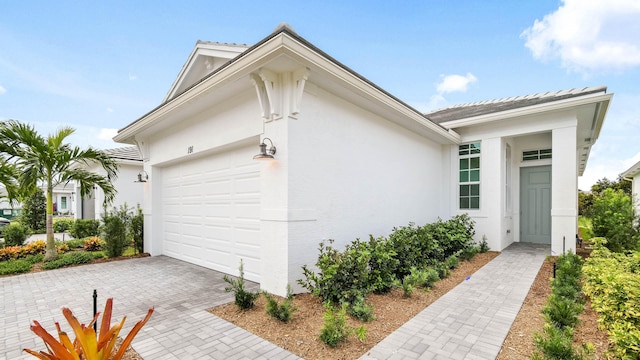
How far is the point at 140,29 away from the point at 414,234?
9.17 meters

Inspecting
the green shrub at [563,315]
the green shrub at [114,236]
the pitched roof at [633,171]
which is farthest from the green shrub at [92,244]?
the pitched roof at [633,171]

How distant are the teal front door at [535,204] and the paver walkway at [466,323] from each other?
4.23 meters

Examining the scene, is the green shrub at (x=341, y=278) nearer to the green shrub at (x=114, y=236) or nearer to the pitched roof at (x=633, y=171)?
the green shrub at (x=114, y=236)

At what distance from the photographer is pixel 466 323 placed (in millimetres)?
3646

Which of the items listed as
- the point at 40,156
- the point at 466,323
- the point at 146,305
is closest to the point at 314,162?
the point at 466,323

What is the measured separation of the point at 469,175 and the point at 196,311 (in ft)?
27.1

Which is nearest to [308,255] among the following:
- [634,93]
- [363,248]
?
[363,248]

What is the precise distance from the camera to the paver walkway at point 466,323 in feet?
9.68

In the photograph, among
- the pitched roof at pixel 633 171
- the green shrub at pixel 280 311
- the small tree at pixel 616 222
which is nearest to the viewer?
the green shrub at pixel 280 311

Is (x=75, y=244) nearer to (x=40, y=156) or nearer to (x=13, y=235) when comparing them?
(x=13, y=235)

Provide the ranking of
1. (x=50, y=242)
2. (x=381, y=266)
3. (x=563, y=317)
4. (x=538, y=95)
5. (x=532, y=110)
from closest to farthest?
(x=563, y=317) → (x=381, y=266) → (x=50, y=242) → (x=532, y=110) → (x=538, y=95)

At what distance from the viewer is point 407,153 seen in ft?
24.6

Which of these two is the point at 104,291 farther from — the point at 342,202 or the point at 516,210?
the point at 516,210

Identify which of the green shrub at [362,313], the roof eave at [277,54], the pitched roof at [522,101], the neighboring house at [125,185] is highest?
the pitched roof at [522,101]
